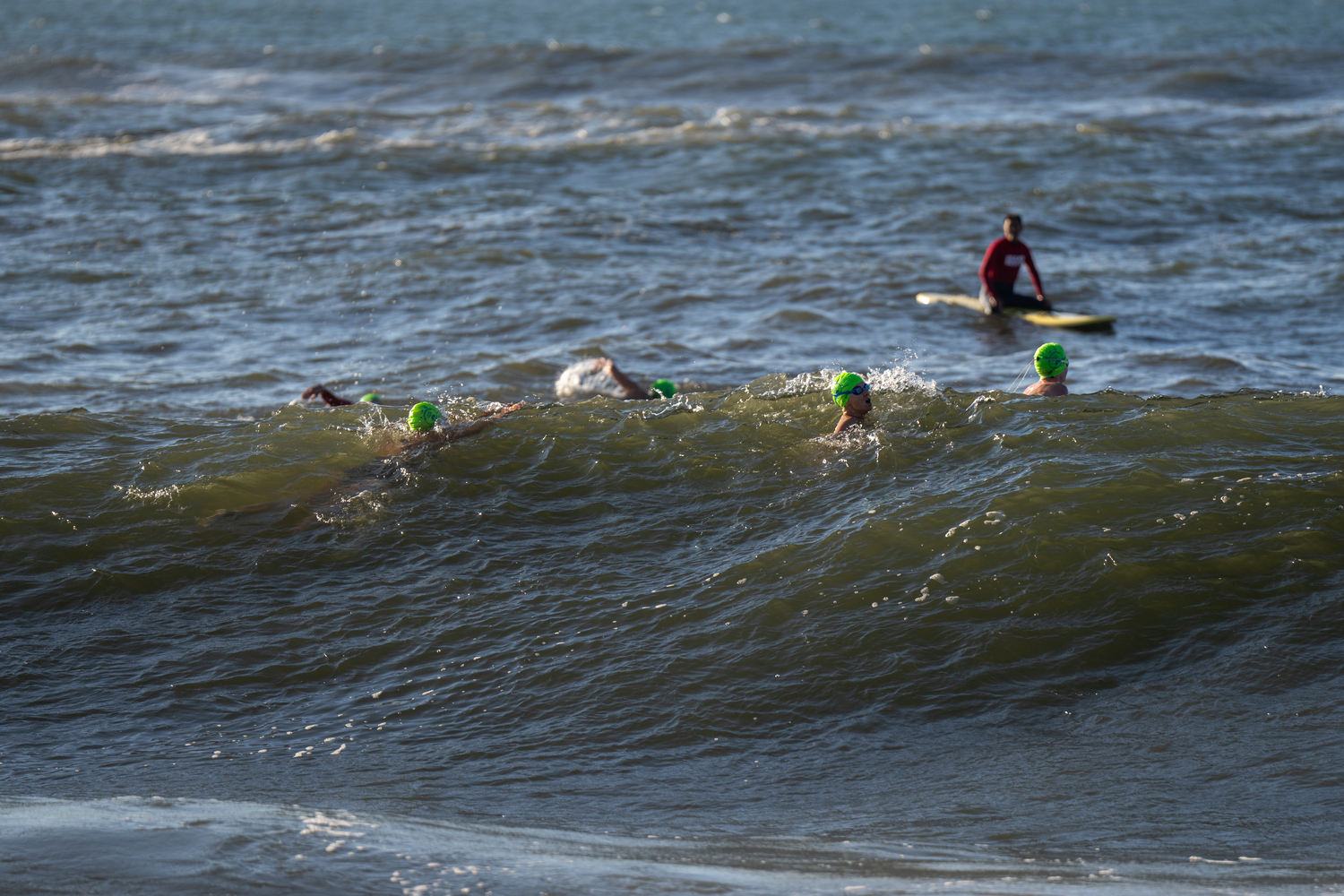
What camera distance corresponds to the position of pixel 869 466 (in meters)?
9.70

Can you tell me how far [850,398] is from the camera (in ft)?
33.0

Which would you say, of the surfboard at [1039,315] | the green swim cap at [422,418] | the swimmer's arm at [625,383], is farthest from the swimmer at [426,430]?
the surfboard at [1039,315]

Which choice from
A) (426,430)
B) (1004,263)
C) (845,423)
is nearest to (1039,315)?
(1004,263)

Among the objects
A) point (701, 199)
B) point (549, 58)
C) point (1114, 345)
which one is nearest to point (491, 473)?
point (1114, 345)

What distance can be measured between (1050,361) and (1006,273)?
591 centimetres

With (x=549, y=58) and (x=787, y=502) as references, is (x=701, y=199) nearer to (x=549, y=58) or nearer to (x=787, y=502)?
(x=787, y=502)

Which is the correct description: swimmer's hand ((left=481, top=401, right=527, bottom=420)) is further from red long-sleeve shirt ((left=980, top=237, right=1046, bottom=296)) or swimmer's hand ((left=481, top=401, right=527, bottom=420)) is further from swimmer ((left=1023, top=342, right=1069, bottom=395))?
red long-sleeve shirt ((left=980, top=237, right=1046, bottom=296))

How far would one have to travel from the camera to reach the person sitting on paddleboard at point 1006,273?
649 inches

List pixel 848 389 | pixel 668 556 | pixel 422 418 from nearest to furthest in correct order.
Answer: pixel 668 556, pixel 848 389, pixel 422 418

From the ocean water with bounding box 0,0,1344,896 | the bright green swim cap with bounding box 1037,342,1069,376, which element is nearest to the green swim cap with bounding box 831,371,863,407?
the ocean water with bounding box 0,0,1344,896

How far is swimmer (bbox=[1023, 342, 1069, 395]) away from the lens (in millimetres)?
11016

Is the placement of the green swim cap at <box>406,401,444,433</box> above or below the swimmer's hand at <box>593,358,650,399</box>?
above

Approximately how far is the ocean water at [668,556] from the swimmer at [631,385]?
0.66 metres

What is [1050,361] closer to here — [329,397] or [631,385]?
[631,385]
